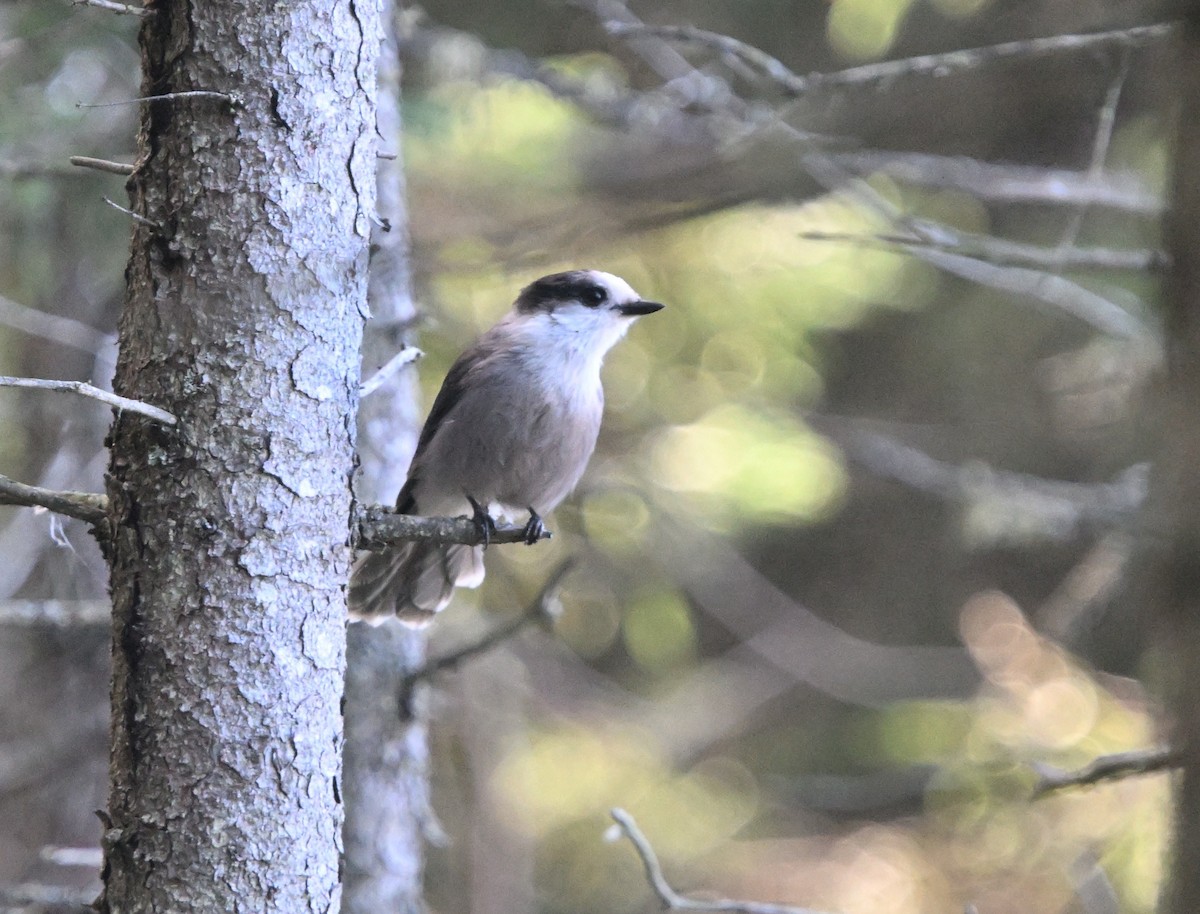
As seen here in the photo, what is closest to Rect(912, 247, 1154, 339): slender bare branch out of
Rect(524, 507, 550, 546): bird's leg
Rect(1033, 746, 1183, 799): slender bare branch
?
Rect(524, 507, 550, 546): bird's leg

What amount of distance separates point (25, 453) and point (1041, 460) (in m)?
6.33

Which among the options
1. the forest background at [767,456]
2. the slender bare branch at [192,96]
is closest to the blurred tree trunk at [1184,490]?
the slender bare branch at [192,96]

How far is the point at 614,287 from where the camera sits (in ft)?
15.2

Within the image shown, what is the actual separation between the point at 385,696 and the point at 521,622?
2.86 feet

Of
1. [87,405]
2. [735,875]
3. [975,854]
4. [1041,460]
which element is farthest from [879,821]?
[87,405]

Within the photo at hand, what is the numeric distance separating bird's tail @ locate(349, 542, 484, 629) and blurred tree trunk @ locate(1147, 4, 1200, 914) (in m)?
2.87

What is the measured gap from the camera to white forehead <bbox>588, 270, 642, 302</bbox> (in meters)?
4.62

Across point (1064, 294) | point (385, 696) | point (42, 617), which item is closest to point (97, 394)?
point (42, 617)

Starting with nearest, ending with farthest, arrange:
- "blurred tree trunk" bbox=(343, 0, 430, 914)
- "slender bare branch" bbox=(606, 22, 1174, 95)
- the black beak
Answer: "slender bare branch" bbox=(606, 22, 1174, 95)
"blurred tree trunk" bbox=(343, 0, 430, 914)
the black beak

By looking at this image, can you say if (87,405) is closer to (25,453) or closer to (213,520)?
(25,453)

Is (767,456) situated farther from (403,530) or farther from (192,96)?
(192,96)

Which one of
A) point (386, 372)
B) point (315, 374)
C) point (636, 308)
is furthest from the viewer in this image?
point (636, 308)

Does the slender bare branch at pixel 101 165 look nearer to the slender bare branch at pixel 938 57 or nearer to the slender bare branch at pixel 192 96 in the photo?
the slender bare branch at pixel 192 96

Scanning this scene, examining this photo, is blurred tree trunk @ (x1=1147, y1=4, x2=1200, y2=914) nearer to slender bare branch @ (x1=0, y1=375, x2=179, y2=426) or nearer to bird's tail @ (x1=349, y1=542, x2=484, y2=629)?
slender bare branch @ (x1=0, y1=375, x2=179, y2=426)
